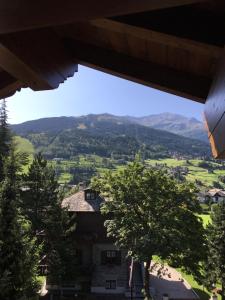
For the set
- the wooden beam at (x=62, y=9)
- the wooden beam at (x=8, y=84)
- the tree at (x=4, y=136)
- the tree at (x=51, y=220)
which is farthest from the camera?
the tree at (x=4, y=136)

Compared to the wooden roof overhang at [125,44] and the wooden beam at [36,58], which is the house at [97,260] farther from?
the wooden beam at [36,58]

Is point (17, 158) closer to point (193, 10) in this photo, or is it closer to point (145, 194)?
point (145, 194)

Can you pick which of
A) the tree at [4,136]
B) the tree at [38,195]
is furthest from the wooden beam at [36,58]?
the tree at [4,136]

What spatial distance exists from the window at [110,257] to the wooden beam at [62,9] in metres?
30.7

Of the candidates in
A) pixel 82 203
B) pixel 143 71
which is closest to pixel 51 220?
pixel 82 203

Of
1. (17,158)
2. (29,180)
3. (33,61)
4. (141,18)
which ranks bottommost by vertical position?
(29,180)

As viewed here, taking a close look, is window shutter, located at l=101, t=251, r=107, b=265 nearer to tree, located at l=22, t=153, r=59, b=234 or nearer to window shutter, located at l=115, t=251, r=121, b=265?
window shutter, located at l=115, t=251, r=121, b=265

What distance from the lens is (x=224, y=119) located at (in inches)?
55.7

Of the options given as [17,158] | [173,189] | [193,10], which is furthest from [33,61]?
[173,189]

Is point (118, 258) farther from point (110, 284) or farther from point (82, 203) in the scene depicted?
point (82, 203)

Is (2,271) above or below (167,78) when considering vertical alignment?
below

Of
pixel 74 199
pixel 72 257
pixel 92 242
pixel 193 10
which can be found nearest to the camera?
pixel 193 10

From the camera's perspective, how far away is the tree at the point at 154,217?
24.4 m

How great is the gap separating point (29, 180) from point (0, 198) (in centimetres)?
1246
